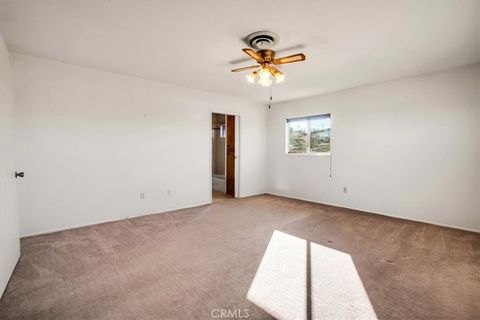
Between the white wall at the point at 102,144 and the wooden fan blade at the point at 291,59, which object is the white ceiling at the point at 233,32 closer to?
the wooden fan blade at the point at 291,59

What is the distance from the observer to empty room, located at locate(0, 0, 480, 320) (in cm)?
195

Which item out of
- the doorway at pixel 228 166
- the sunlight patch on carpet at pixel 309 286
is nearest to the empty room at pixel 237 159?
the sunlight patch on carpet at pixel 309 286

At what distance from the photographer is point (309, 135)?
5438mm

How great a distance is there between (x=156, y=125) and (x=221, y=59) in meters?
1.84

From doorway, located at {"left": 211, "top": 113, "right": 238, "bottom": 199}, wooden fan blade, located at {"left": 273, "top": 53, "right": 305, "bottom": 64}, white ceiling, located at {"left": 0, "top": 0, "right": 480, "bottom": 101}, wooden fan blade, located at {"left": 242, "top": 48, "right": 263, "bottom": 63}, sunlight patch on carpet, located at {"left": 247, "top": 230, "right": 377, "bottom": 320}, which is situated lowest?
sunlight patch on carpet, located at {"left": 247, "top": 230, "right": 377, "bottom": 320}

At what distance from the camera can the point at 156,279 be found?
2.12 metres

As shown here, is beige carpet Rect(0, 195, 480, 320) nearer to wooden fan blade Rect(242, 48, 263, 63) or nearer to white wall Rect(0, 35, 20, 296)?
white wall Rect(0, 35, 20, 296)

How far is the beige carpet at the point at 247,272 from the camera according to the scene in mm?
1726

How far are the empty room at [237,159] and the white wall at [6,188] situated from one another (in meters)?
0.03

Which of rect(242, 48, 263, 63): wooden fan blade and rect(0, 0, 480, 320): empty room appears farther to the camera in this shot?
rect(242, 48, 263, 63): wooden fan blade

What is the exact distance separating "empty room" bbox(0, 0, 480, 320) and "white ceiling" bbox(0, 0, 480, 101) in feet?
0.07

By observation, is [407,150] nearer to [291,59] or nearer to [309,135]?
[309,135]

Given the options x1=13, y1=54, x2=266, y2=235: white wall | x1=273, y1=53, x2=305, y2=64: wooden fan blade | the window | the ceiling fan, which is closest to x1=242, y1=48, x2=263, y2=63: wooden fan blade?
the ceiling fan

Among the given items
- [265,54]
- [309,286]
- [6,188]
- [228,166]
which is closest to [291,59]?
[265,54]
